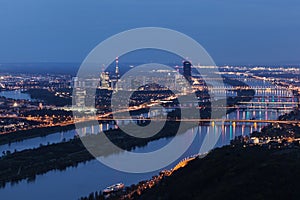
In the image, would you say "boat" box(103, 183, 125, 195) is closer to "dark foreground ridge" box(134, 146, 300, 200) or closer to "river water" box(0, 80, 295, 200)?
"river water" box(0, 80, 295, 200)

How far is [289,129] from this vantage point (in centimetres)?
862

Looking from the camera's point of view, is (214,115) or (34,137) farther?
(214,115)

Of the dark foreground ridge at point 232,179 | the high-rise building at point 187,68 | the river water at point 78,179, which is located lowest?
the river water at point 78,179


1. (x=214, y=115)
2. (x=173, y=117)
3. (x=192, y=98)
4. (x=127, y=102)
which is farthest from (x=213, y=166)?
(x=192, y=98)

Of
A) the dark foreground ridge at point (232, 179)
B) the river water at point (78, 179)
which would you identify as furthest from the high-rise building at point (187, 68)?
the dark foreground ridge at point (232, 179)

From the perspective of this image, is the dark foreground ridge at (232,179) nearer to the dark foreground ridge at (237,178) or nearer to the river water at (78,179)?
the dark foreground ridge at (237,178)

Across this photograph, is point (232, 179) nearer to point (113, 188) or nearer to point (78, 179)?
point (113, 188)

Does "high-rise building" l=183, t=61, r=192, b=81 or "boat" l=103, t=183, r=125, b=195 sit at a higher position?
"high-rise building" l=183, t=61, r=192, b=81

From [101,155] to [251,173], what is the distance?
2.94 metres

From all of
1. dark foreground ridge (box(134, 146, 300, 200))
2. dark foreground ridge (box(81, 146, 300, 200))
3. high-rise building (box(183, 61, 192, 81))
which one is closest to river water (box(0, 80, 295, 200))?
dark foreground ridge (box(81, 146, 300, 200))

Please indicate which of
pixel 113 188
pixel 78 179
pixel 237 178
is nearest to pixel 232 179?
pixel 237 178

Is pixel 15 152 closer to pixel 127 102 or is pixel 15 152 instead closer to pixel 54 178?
pixel 54 178

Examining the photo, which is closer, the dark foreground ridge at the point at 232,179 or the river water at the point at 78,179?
the dark foreground ridge at the point at 232,179

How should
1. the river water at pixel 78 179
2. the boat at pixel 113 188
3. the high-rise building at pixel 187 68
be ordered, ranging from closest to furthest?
the boat at pixel 113 188 < the river water at pixel 78 179 < the high-rise building at pixel 187 68
